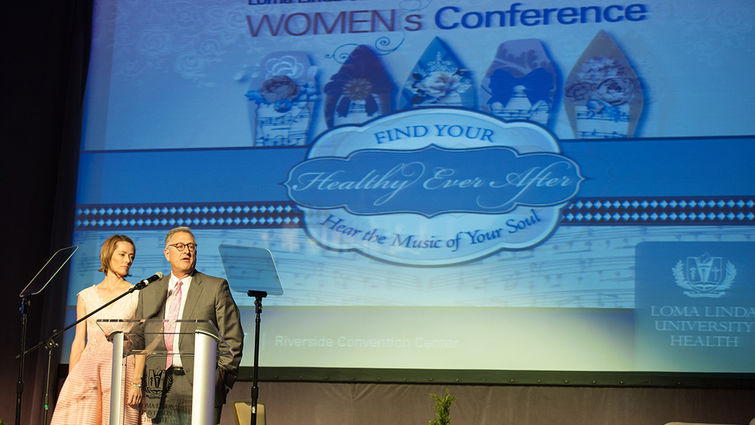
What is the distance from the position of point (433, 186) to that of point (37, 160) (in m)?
2.56

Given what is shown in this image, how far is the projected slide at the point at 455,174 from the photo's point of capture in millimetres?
4520

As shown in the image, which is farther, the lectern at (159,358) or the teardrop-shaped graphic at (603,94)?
the teardrop-shaped graphic at (603,94)

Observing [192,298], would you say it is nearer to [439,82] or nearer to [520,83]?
[439,82]

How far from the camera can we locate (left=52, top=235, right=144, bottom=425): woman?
357 cm

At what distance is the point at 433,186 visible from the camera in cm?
477

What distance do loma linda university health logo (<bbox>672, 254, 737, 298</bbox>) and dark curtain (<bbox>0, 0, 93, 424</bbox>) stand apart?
12.1 ft

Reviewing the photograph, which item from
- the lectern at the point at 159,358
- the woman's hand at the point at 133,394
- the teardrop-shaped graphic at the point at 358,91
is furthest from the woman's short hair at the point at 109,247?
the teardrop-shaped graphic at the point at 358,91

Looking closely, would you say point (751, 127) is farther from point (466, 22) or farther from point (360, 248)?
point (360, 248)

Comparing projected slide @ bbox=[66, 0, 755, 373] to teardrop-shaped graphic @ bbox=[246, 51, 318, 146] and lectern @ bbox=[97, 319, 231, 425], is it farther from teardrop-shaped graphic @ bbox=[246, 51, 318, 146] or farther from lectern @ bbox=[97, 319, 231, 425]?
A: lectern @ bbox=[97, 319, 231, 425]

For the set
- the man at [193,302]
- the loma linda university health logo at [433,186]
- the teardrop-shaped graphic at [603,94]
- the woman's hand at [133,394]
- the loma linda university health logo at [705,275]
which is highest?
the teardrop-shaped graphic at [603,94]

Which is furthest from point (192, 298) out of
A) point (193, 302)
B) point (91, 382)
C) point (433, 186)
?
point (433, 186)

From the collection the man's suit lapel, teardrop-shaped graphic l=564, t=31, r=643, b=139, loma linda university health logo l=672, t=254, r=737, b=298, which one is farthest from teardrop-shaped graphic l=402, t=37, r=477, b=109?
the man's suit lapel

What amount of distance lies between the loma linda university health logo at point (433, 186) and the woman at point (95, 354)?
1440mm

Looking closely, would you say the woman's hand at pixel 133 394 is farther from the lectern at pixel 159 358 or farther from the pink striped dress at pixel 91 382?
the pink striped dress at pixel 91 382
